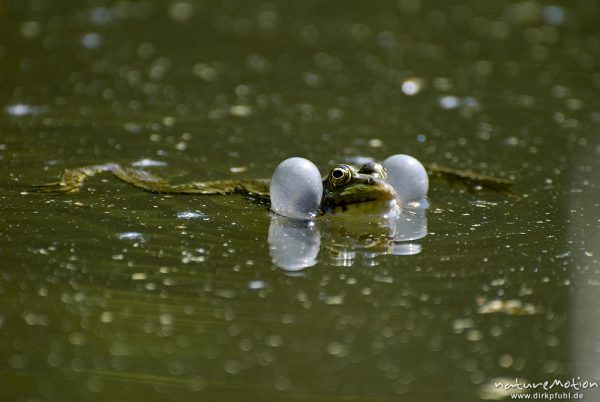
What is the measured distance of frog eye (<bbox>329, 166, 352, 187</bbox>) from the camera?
16.4 ft

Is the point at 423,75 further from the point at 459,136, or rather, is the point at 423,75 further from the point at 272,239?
the point at 272,239

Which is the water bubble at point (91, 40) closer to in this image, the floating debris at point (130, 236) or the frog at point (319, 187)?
the frog at point (319, 187)

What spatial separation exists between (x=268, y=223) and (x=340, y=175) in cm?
46

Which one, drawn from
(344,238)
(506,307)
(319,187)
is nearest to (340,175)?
(319,187)

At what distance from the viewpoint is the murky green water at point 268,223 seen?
347 centimetres

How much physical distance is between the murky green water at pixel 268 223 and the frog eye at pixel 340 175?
384 mm

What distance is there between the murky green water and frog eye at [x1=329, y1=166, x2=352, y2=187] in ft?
1.26

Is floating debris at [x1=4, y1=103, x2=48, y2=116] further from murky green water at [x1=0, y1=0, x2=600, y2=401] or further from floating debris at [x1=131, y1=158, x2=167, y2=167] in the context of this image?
floating debris at [x1=131, y1=158, x2=167, y2=167]

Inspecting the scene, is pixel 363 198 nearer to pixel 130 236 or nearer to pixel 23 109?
pixel 130 236

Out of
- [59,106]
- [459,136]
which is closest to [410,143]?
[459,136]

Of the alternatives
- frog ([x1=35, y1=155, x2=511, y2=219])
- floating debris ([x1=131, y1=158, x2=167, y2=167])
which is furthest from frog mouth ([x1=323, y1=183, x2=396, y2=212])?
floating debris ([x1=131, y1=158, x2=167, y2=167])

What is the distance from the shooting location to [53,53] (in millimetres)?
8812

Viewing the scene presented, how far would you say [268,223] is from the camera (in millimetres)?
4965

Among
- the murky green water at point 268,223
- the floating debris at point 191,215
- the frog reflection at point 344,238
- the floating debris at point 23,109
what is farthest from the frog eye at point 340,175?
the floating debris at point 23,109
